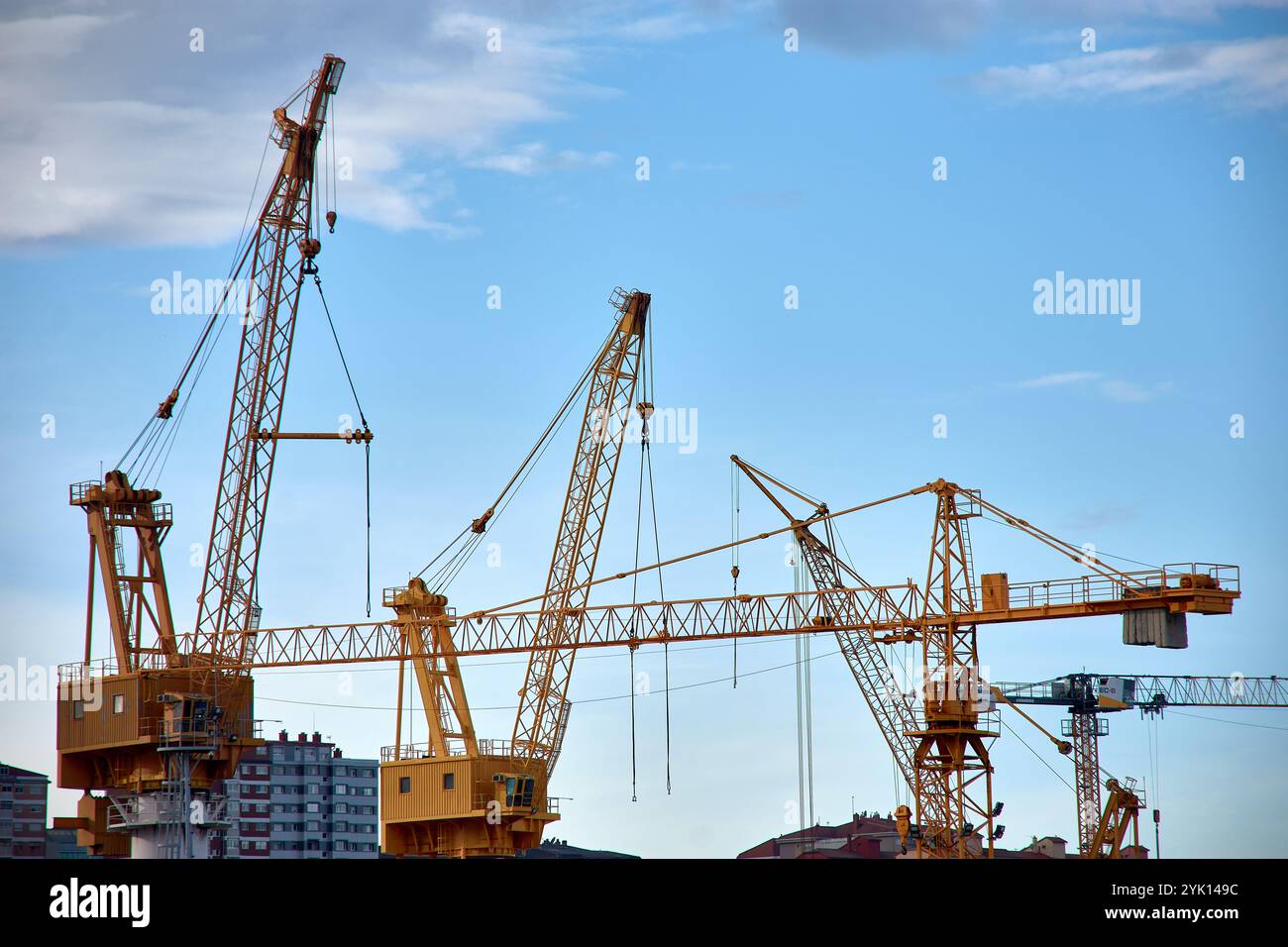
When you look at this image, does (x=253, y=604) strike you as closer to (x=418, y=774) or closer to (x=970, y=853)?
(x=418, y=774)

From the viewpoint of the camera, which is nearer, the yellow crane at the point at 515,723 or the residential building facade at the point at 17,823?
the yellow crane at the point at 515,723

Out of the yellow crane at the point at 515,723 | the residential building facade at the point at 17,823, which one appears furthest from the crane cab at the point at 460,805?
the residential building facade at the point at 17,823

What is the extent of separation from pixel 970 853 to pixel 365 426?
4616 cm

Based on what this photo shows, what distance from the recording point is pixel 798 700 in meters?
114

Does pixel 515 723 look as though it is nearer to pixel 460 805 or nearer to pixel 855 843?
pixel 460 805

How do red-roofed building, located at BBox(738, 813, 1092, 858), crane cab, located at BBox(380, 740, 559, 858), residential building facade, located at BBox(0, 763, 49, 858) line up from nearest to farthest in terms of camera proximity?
1. crane cab, located at BBox(380, 740, 559, 858)
2. red-roofed building, located at BBox(738, 813, 1092, 858)
3. residential building facade, located at BBox(0, 763, 49, 858)

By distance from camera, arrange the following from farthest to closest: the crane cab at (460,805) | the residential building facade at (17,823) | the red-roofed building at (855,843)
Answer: the residential building facade at (17,823) < the red-roofed building at (855,843) < the crane cab at (460,805)

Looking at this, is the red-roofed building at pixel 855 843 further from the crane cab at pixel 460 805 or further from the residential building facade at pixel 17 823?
the residential building facade at pixel 17 823

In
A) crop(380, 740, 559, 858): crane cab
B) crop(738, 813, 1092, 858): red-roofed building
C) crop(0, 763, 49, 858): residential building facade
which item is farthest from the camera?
crop(0, 763, 49, 858): residential building facade

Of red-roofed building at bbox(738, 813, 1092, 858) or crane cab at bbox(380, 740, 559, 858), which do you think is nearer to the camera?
crane cab at bbox(380, 740, 559, 858)

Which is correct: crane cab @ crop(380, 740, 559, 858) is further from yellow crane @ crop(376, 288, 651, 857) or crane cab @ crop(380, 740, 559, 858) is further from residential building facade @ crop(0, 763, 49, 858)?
residential building facade @ crop(0, 763, 49, 858)

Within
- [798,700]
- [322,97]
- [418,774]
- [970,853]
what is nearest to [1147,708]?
[798,700]

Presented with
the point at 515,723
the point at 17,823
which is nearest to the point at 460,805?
the point at 515,723

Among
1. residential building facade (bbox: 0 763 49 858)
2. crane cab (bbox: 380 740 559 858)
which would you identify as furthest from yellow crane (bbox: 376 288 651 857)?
residential building facade (bbox: 0 763 49 858)
